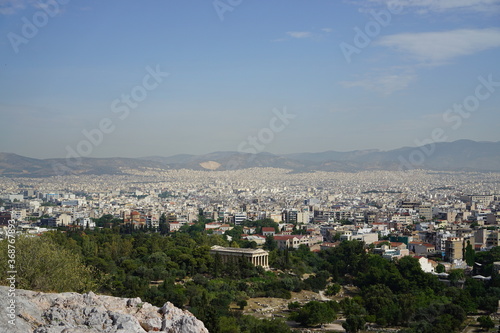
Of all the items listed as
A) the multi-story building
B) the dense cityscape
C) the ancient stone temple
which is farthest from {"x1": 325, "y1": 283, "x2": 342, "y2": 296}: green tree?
the multi-story building

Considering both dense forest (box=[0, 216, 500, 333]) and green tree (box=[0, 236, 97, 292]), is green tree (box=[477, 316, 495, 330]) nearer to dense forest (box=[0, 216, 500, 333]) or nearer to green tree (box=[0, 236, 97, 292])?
dense forest (box=[0, 216, 500, 333])

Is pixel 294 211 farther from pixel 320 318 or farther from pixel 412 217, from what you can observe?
pixel 320 318

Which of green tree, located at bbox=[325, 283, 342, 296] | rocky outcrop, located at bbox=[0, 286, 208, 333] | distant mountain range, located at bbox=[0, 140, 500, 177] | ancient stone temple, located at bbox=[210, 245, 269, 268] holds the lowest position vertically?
green tree, located at bbox=[325, 283, 342, 296]

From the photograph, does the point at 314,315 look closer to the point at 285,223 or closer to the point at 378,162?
the point at 285,223

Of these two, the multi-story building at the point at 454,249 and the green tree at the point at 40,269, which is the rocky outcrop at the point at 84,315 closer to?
the green tree at the point at 40,269

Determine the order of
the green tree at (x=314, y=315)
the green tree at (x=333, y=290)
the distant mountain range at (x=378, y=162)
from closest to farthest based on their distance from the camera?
the green tree at (x=314, y=315) < the green tree at (x=333, y=290) < the distant mountain range at (x=378, y=162)

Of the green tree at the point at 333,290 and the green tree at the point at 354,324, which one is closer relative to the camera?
the green tree at the point at 354,324

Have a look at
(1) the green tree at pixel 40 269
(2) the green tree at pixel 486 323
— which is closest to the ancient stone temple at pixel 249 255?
(2) the green tree at pixel 486 323
